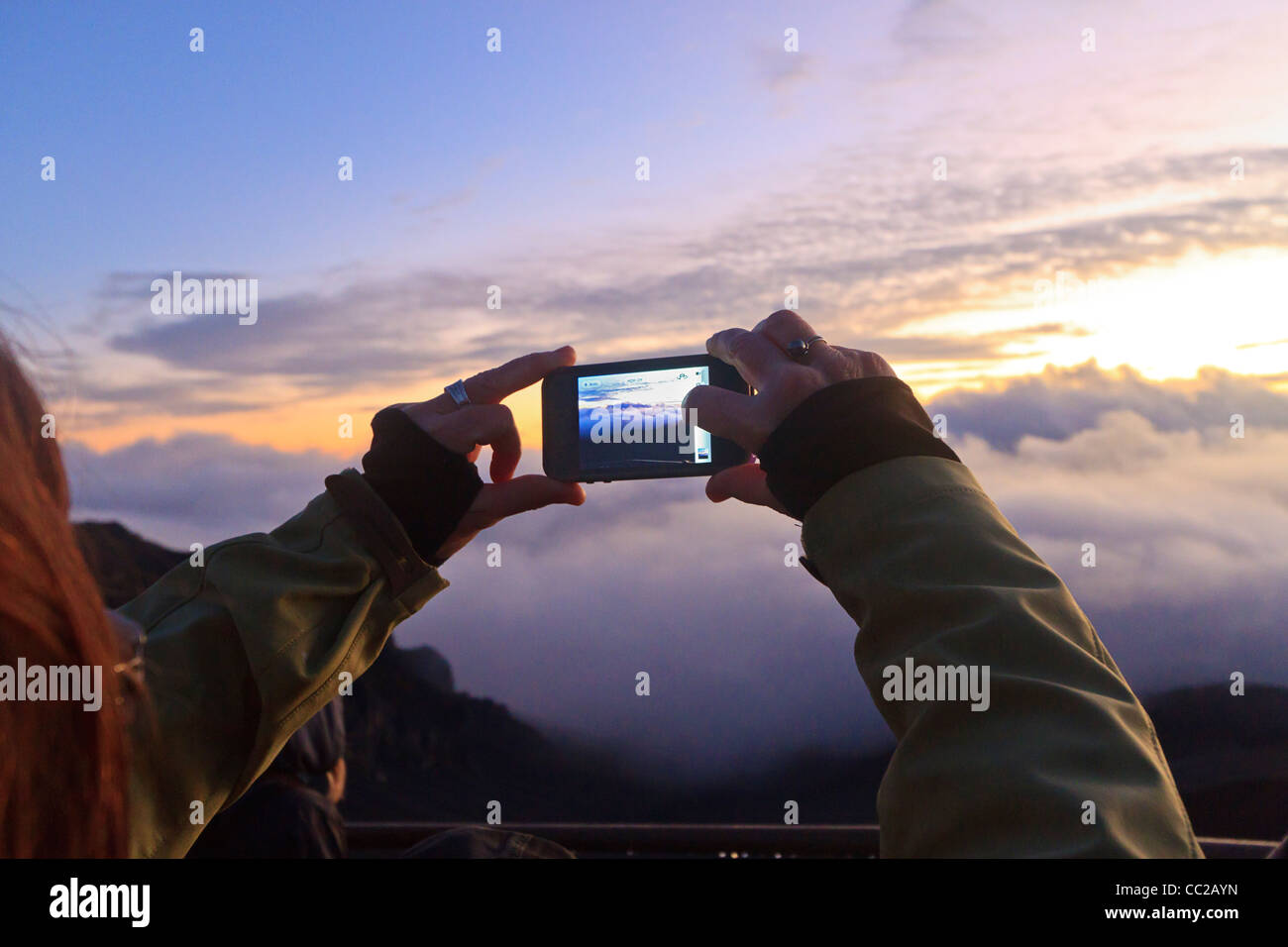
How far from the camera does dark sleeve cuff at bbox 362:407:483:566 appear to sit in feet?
5.86

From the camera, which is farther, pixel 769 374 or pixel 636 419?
pixel 636 419

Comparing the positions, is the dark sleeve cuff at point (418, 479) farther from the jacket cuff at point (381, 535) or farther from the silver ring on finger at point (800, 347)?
the silver ring on finger at point (800, 347)

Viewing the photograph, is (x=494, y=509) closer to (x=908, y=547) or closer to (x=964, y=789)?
(x=908, y=547)

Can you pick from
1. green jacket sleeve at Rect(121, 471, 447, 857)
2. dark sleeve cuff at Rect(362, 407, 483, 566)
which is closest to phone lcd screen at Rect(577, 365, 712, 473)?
dark sleeve cuff at Rect(362, 407, 483, 566)

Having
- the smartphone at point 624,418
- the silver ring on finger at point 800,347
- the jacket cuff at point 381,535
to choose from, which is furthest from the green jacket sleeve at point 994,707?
the smartphone at point 624,418

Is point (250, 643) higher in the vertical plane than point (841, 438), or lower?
lower

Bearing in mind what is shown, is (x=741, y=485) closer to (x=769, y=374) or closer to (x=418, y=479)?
(x=769, y=374)

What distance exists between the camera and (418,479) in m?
1.82

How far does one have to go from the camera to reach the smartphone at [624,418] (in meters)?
2.19

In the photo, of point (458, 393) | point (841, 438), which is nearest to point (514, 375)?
point (458, 393)

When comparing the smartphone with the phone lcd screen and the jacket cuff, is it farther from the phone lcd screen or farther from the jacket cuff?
the jacket cuff

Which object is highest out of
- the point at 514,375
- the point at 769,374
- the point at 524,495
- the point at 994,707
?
the point at 514,375

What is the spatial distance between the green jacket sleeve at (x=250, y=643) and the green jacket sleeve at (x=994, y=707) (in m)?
0.86

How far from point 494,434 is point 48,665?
1.20 meters
